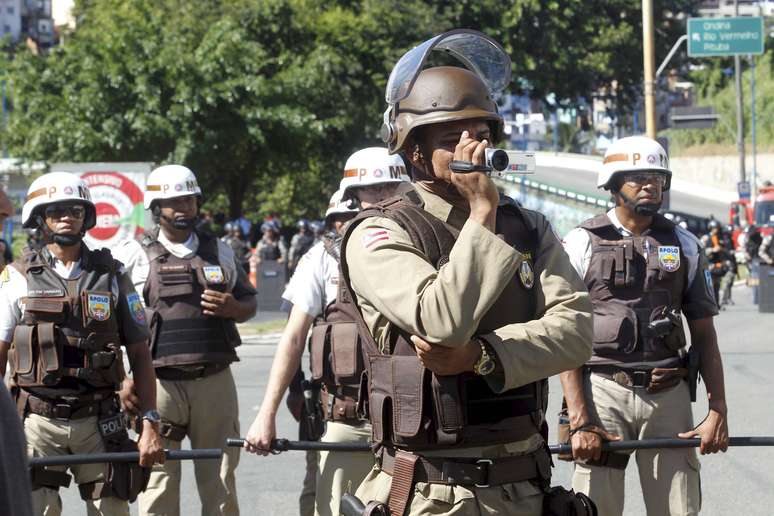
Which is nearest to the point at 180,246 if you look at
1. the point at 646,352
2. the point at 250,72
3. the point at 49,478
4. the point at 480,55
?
→ the point at 49,478

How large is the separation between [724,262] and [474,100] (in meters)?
21.1

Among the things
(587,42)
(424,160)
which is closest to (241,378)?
(424,160)

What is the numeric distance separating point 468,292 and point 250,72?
26.5 meters

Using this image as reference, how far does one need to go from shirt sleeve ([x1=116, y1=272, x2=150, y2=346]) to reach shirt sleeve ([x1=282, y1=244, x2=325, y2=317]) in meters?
0.69

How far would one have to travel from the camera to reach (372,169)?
6.22 meters

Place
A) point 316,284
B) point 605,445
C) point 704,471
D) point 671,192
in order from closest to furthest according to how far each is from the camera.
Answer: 1. point 605,445
2. point 316,284
3. point 704,471
4. point 671,192

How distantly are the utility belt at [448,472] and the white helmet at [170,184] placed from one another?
3883 mm

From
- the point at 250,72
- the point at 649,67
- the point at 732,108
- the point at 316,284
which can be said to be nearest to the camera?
the point at 316,284

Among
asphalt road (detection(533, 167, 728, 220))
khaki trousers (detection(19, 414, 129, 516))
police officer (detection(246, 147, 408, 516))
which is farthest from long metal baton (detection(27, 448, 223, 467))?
asphalt road (detection(533, 167, 728, 220))

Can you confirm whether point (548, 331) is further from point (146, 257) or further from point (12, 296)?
A: point (146, 257)

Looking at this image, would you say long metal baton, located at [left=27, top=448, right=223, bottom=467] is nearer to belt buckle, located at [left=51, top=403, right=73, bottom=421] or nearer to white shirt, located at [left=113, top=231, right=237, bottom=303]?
belt buckle, located at [left=51, top=403, right=73, bottom=421]

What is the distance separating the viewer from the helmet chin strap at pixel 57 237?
577 cm

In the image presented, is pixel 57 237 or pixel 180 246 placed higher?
pixel 57 237

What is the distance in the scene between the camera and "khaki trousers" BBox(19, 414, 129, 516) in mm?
5734
